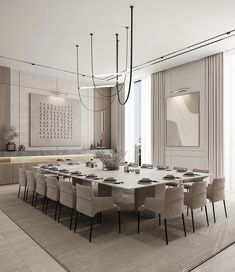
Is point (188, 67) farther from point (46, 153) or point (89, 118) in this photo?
point (46, 153)

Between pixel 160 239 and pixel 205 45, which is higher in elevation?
pixel 205 45

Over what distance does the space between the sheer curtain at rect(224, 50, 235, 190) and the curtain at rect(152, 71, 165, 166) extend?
6.97ft

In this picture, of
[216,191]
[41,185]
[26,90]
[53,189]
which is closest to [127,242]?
[53,189]

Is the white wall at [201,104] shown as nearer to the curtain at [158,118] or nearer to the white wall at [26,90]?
the curtain at [158,118]

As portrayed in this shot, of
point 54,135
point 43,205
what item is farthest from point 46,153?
point 43,205

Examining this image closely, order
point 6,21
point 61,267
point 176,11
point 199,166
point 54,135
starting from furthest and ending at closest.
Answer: point 54,135 < point 199,166 < point 6,21 < point 176,11 < point 61,267

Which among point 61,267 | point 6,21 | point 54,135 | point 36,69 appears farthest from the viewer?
point 54,135

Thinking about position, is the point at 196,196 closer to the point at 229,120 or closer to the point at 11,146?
the point at 229,120

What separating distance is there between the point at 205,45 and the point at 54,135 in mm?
5804

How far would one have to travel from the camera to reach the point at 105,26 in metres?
5.00

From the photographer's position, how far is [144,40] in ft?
18.9

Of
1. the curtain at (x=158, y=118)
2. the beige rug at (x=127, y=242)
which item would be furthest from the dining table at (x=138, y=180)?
the curtain at (x=158, y=118)

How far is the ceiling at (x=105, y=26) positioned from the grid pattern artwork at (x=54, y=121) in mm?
1947

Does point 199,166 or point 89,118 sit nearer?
point 199,166
